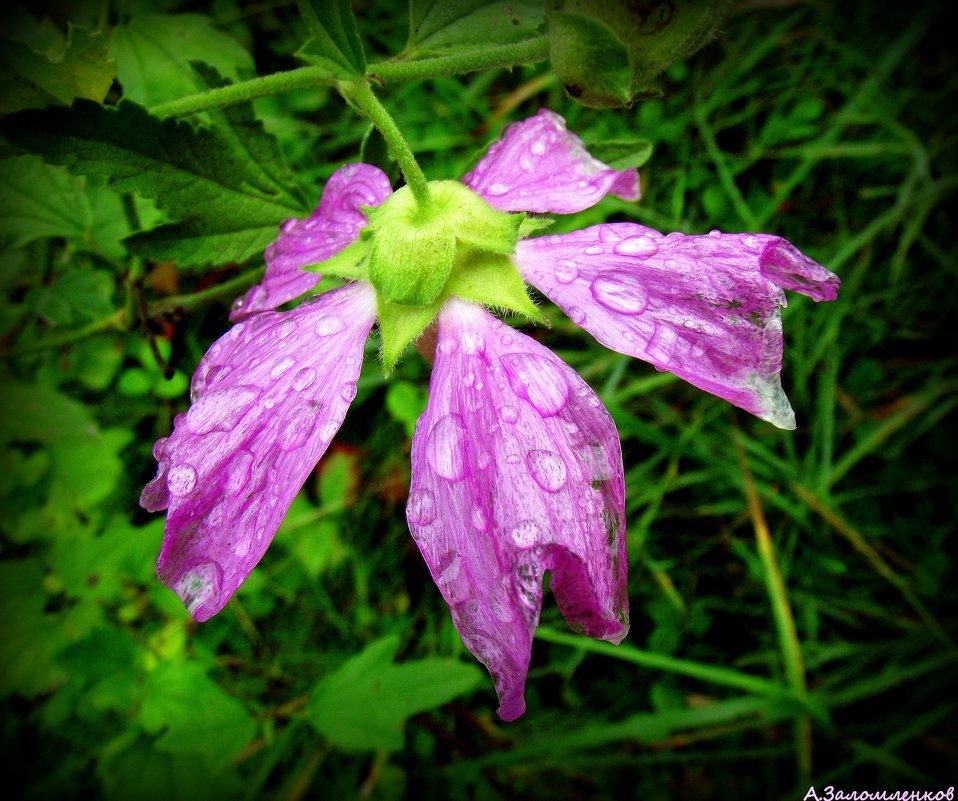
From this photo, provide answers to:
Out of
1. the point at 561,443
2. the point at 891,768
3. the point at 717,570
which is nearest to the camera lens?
the point at 561,443

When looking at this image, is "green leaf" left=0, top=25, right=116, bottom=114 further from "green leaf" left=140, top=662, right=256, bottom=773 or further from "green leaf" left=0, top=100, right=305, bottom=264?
"green leaf" left=140, top=662, right=256, bottom=773

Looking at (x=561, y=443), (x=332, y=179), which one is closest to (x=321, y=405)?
(x=561, y=443)

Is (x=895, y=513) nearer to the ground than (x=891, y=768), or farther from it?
farther from it

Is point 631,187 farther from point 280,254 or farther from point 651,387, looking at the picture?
point 651,387

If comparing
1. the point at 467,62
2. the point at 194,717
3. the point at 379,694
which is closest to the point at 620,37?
the point at 467,62

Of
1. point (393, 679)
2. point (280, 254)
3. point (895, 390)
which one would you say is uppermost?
point (280, 254)

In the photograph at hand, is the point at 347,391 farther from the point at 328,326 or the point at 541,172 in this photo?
the point at 541,172

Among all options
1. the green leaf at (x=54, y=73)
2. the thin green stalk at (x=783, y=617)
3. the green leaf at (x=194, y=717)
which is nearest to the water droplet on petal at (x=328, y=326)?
the green leaf at (x=54, y=73)
